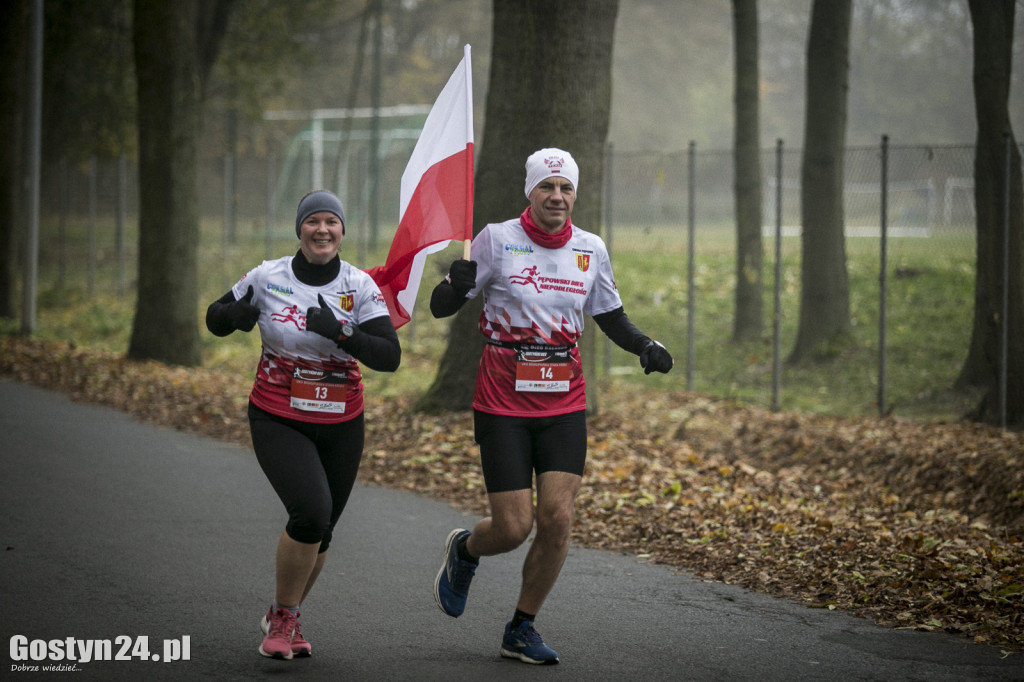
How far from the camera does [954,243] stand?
1633cm

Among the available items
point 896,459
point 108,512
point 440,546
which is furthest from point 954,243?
point 108,512

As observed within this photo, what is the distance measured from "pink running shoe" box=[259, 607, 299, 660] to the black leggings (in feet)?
1.17

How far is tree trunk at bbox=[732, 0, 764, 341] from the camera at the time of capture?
1831 centimetres

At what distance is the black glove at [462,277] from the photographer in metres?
5.32

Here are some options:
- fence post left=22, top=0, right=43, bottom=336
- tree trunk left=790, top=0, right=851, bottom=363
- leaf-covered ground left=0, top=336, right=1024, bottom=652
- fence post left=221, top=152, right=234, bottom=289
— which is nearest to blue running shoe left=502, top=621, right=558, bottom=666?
leaf-covered ground left=0, top=336, right=1024, bottom=652

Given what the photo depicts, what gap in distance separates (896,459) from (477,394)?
20.1ft

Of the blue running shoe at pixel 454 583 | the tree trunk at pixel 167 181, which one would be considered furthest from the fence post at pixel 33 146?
the blue running shoe at pixel 454 583

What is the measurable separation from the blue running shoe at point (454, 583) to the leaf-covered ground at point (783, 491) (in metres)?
2.16

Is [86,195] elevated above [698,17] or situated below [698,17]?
below

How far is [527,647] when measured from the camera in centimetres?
536

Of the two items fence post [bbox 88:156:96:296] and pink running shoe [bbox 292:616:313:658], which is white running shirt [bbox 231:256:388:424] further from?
fence post [bbox 88:156:96:296]

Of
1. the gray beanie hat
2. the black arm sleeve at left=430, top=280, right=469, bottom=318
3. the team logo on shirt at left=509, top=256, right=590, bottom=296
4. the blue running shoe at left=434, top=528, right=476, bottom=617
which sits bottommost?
the blue running shoe at left=434, top=528, right=476, bottom=617

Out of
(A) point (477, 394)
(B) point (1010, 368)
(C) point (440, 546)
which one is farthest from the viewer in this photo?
(B) point (1010, 368)

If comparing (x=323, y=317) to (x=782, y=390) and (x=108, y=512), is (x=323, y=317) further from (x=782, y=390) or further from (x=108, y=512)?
(x=782, y=390)
